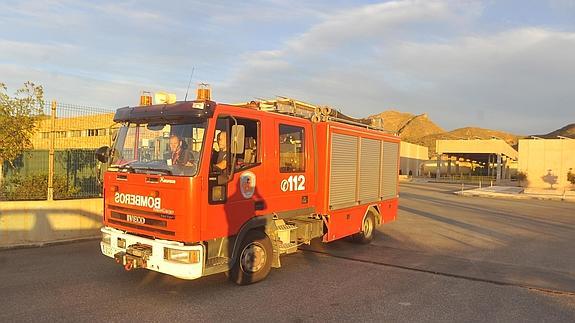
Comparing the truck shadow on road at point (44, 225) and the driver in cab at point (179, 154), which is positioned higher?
the driver in cab at point (179, 154)

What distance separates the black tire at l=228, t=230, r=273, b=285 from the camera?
6691 millimetres

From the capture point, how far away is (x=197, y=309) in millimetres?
5719

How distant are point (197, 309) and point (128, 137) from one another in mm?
2768

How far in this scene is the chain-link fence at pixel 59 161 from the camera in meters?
10.8

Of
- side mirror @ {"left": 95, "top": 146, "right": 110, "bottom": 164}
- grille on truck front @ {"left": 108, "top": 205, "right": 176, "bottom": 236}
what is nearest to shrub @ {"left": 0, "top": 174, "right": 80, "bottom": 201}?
side mirror @ {"left": 95, "top": 146, "right": 110, "bottom": 164}

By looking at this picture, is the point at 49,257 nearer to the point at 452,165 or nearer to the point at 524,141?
the point at 524,141

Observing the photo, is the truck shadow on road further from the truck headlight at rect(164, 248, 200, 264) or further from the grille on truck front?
the truck headlight at rect(164, 248, 200, 264)

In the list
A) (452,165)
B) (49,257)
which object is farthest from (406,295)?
(452,165)

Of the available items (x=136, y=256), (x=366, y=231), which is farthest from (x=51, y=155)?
(x=366, y=231)

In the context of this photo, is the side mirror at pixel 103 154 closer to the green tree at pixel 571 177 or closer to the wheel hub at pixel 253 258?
the wheel hub at pixel 253 258

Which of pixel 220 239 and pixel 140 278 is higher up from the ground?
pixel 220 239

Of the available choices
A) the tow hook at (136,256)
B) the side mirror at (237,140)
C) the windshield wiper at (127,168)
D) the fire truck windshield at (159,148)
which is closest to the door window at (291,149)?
the side mirror at (237,140)

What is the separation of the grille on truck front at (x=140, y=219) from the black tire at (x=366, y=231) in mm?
5158

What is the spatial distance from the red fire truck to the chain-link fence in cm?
439
